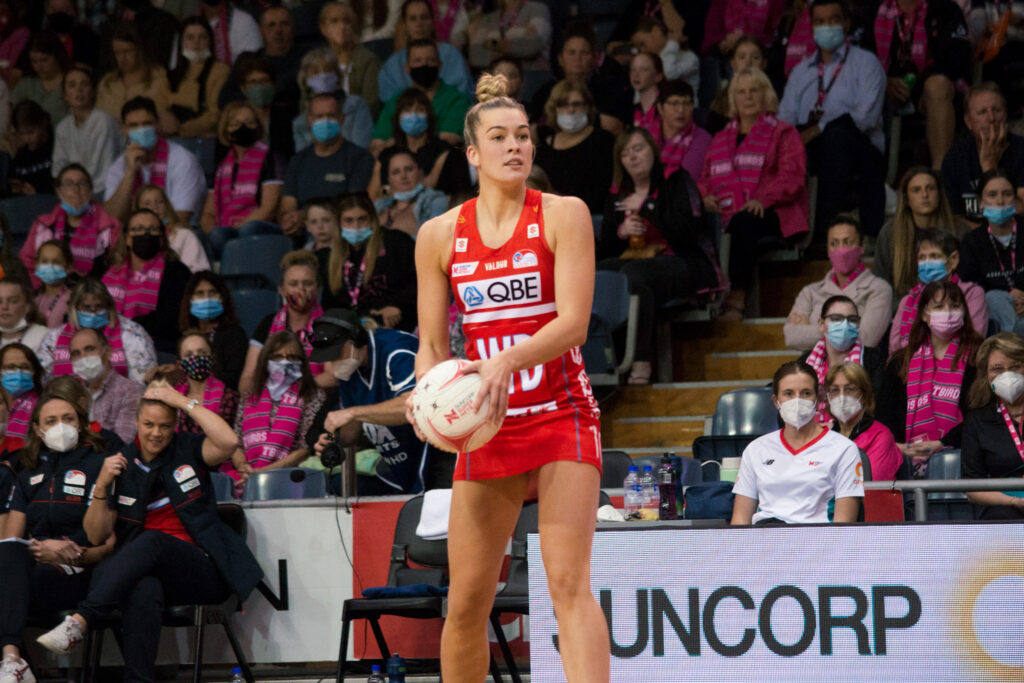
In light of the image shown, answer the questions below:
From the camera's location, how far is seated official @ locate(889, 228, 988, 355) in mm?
8266

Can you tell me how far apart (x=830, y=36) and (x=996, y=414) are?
412cm

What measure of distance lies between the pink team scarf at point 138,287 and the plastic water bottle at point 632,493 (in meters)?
4.65

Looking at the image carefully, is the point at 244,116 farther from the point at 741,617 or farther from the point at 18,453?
the point at 741,617

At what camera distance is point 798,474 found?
6.71 meters

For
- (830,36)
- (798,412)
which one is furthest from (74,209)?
(798,412)

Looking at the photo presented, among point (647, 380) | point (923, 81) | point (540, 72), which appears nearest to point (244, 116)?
point (540, 72)

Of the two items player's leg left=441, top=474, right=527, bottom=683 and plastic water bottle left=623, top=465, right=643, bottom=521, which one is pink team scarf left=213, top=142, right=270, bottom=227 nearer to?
plastic water bottle left=623, top=465, right=643, bottom=521

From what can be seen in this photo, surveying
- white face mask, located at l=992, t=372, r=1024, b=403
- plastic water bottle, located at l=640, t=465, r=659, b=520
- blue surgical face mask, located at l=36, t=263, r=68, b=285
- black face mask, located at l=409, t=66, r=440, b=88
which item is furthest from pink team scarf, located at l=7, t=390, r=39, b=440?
white face mask, located at l=992, t=372, r=1024, b=403

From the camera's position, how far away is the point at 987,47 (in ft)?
35.9

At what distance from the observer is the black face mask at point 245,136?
11578mm

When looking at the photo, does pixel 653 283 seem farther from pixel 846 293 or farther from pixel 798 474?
pixel 798 474

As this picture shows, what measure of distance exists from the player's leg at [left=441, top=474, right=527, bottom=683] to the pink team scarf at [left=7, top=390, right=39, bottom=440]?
19.3 ft

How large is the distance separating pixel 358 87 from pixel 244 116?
1.12m

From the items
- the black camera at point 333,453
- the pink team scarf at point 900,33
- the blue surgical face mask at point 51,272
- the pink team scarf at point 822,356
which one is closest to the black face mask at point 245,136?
the blue surgical face mask at point 51,272
